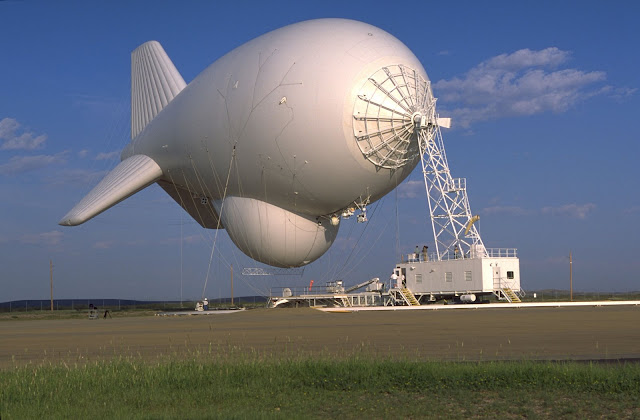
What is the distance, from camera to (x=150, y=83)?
154 ft

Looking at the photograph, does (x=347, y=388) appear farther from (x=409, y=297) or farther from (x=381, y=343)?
(x=409, y=297)

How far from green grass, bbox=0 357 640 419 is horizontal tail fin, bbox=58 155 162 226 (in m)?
29.7

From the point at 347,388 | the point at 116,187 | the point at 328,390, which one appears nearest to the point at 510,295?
the point at 116,187

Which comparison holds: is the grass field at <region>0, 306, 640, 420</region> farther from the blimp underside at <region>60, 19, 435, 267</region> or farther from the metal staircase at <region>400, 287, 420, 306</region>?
the metal staircase at <region>400, 287, 420, 306</region>

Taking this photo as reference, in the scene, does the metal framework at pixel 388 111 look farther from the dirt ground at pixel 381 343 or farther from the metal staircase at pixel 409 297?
the dirt ground at pixel 381 343

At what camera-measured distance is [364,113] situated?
32031mm

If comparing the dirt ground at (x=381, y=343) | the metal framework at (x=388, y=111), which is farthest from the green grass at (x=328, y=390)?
the metal framework at (x=388, y=111)

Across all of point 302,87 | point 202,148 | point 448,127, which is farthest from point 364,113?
point 202,148

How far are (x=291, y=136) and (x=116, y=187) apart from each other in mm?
13181

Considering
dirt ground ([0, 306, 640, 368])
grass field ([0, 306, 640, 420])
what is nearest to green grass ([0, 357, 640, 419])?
grass field ([0, 306, 640, 420])

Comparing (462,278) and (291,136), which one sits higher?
(291,136)

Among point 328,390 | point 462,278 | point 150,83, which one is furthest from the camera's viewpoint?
point 150,83

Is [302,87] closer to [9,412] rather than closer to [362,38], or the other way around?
[362,38]

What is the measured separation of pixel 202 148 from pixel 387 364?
92.3 feet
